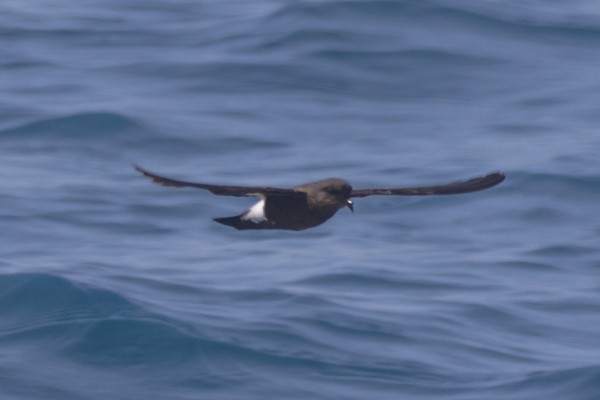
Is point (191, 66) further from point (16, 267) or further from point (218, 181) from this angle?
point (16, 267)

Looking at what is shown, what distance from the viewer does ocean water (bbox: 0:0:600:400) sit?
9.48m

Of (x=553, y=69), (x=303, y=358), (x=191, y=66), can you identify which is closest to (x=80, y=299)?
(x=303, y=358)

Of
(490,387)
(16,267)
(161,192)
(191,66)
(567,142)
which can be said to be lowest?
(490,387)

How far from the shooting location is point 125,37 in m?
18.7

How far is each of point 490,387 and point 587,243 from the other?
336 centimetres

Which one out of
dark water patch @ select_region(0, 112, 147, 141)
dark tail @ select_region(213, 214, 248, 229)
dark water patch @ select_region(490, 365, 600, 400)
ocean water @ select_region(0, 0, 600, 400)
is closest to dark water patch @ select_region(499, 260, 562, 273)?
ocean water @ select_region(0, 0, 600, 400)

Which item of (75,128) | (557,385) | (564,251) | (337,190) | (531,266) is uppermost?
(75,128)

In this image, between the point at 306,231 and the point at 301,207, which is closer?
the point at 301,207

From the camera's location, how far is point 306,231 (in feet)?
40.5

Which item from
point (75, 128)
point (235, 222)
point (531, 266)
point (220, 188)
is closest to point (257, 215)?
point (235, 222)

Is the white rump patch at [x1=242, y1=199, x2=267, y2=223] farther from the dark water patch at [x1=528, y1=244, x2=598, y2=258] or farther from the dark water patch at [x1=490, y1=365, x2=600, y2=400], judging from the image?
the dark water patch at [x1=528, y1=244, x2=598, y2=258]

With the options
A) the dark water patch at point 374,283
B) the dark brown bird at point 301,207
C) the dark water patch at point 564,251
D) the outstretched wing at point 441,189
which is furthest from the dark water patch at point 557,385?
the dark brown bird at point 301,207

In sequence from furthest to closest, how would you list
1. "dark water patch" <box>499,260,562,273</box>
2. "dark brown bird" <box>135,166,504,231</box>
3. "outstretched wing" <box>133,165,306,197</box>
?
"dark water patch" <box>499,260,562,273</box>
"dark brown bird" <box>135,166,504,231</box>
"outstretched wing" <box>133,165,306,197</box>

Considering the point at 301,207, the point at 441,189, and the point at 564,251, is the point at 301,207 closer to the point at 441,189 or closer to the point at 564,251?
the point at 441,189
